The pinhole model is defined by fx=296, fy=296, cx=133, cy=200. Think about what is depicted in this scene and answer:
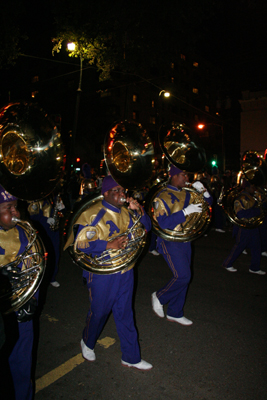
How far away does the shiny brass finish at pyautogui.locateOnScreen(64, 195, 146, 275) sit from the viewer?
9.25ft

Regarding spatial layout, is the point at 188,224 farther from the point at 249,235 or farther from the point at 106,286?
the point at 249,235

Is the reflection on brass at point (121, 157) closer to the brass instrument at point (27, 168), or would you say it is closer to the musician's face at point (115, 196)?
the musician's face at point (115, 196)

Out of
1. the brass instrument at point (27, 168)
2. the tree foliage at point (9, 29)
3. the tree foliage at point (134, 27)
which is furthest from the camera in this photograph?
the tree foliage at point (134, 27)

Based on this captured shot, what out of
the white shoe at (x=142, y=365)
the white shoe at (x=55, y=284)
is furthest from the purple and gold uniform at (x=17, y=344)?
the white shoe at (x=55, y=284)

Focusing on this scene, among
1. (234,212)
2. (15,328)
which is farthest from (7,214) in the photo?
(234,212)

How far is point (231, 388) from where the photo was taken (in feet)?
8.81

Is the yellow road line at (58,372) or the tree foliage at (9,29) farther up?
the tree foliage at (9,29)

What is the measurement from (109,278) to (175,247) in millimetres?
1286

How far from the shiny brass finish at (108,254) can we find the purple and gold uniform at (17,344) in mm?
654

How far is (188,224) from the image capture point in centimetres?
423

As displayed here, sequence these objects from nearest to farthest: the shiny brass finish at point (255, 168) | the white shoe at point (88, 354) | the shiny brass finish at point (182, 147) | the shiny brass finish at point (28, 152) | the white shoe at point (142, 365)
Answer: the shiny brass finish at point (28, 152), the white shoe at point (142, 365), the white shoe at point (88, 354), the shiny brass finish at point (182, 147), the shiny brass finish at point (255, 168)

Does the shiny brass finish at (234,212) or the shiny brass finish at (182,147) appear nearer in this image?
the shiny brass finish at (182,147)

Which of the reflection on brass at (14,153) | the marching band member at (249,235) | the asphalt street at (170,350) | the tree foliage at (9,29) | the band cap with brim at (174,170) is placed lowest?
the asphalt street at (170,350)

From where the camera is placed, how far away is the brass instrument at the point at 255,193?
5887 millimetres
